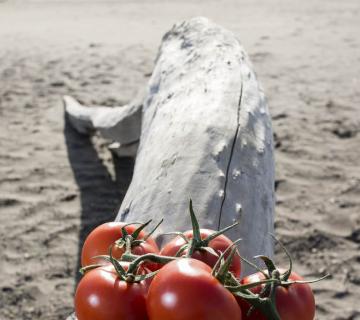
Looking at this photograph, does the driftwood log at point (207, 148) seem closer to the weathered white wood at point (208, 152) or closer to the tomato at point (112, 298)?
the weathered white wood at point (208, 152)

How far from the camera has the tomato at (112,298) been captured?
1.70 m

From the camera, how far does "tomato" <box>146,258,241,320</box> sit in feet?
5.24

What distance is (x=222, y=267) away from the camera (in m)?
1.63

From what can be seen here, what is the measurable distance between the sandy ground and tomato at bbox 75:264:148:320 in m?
2.08

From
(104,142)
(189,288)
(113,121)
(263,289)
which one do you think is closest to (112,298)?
(189,288)

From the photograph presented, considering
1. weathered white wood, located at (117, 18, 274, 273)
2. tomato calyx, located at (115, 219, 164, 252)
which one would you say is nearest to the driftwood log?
weathered white wood, located at (117, 18, 274, 273)

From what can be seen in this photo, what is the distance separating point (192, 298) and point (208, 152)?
56.4 inches

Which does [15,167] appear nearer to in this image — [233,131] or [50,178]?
[50,178]

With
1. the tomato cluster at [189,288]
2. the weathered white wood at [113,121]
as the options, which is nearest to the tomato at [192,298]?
the tomato cluster at [189,288]

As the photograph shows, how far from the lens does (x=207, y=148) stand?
119 inches

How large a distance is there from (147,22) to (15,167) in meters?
5.16

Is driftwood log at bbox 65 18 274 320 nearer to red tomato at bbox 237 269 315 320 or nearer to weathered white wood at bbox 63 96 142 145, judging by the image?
weathered white wood at bbox 63 96 142 145

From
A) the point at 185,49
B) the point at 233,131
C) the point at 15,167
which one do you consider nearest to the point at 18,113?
the point at 15,167

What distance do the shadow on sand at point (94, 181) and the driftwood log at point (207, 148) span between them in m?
0.78
